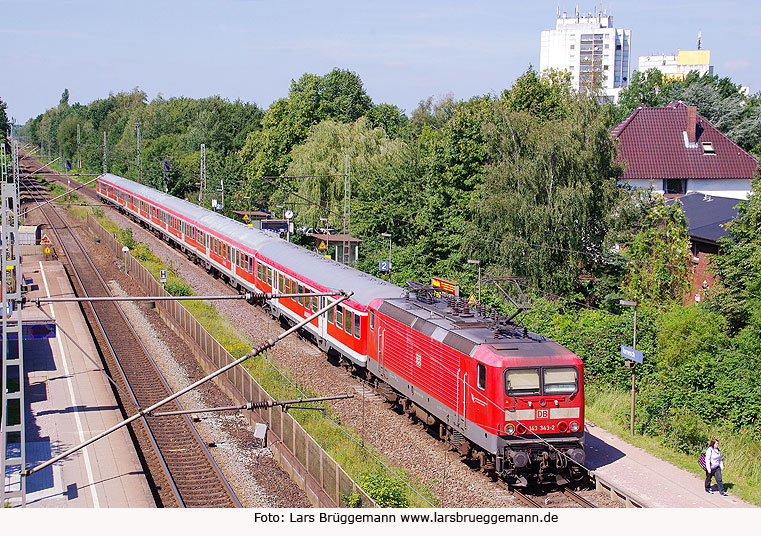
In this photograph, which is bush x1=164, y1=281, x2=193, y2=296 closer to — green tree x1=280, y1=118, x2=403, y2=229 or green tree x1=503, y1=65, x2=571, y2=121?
green tree x1=280, y1=118, x2=403, y2=229

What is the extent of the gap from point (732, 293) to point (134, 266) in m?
29.9

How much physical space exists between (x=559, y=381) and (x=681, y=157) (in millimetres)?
41083

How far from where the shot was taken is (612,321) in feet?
87.9

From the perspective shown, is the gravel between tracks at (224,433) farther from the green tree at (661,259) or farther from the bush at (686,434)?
the green tree at (661,259)

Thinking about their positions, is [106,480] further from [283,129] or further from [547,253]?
[283,129]

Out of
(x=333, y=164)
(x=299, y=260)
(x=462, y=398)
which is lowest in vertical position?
(x=462, y=398)

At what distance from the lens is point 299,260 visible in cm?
3078

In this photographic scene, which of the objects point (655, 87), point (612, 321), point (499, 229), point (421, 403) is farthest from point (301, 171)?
point (655, 87)

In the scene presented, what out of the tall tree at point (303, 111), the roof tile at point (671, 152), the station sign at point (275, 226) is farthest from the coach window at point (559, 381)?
the tall tree at point (303, 111)

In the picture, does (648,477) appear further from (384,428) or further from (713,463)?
(384,428)

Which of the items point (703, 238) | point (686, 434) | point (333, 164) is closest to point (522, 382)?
point (686, 434)

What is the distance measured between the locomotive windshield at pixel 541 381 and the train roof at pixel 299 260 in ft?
25.3

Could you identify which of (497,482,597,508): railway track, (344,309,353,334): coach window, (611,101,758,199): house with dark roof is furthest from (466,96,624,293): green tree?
(611,101,758,199): house with dark roof

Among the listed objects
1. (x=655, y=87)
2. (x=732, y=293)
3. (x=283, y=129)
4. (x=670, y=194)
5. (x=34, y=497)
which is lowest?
(x=34, y=497)
